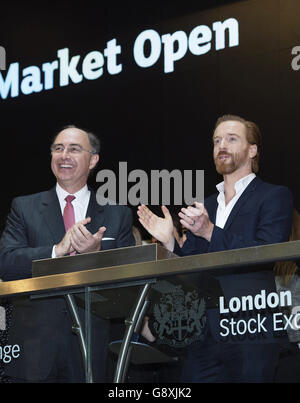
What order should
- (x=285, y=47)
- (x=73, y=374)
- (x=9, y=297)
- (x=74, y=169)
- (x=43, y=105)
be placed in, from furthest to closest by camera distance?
(x=43, y=105) → (x=285, y=47) → (x=74, y=169) → (x=9, y=297) → (x=73, y=374)

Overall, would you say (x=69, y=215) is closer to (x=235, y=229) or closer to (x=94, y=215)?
(x=94, y=215)

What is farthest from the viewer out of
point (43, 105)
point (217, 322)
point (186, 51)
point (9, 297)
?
point (43, 105)

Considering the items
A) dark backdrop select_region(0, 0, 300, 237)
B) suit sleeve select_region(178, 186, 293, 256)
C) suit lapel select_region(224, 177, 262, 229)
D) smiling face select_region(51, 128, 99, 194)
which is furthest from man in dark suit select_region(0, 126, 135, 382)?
dark backdrop select_region(0, 0, 300, 237)

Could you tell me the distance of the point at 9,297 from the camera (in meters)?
2.54

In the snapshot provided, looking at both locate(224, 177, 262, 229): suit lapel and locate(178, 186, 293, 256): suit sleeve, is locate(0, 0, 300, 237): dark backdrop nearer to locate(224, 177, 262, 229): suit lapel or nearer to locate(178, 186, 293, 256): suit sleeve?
locate(224, 177, 262, 229): suit lapel

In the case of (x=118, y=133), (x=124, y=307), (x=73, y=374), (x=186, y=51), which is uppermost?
(x=186, y=51)

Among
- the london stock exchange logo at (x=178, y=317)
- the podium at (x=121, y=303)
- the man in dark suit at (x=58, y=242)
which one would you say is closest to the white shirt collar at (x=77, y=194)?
the man in dark suit at (x=58, y=242)

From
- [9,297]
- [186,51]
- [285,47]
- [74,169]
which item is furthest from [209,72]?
[9,297]

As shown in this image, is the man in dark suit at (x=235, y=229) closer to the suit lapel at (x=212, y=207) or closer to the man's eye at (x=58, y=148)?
the suit lapel at (x=212, y=207)

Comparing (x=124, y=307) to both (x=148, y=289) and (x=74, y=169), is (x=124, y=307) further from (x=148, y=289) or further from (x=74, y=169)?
(x=74, y=169)

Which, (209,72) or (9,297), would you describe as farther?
(209,72)

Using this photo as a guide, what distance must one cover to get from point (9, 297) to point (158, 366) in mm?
602

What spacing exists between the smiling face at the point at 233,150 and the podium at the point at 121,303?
33.6 inches

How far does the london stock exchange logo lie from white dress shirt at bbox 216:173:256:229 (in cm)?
82
